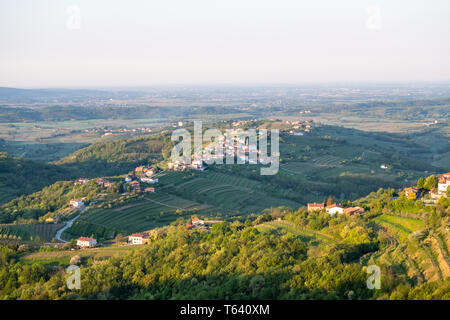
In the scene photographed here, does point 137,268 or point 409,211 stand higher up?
point 409,211

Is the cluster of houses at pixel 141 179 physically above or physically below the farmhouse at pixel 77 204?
above

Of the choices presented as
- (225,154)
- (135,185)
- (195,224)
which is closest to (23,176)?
(135,185)

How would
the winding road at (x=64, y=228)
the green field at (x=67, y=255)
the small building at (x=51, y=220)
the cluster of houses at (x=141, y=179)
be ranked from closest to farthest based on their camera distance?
the green field at (x=67, y=255)
the winding road at (x=64, y=228)
the small building at (x=51, y=220)
the cluster of houses at (x=141, y=179)

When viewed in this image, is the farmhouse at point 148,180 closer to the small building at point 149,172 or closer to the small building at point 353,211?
the small building at point 149,172

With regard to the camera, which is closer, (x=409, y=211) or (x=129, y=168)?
(x=409, y=211)

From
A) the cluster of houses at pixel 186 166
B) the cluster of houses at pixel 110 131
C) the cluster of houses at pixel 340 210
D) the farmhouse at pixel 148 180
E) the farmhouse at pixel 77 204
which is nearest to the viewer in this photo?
the cluster of houses at pixel 340 210

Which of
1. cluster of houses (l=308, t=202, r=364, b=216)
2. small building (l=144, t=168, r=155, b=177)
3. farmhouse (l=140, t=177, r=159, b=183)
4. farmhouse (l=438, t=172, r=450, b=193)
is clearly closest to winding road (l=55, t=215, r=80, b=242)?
farmhouse (l=140, t=177, r=159, b=183)

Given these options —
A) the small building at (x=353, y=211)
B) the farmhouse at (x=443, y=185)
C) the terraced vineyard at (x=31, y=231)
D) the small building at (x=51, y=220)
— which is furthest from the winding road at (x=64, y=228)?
the farmhouse at (x=443, y=185)

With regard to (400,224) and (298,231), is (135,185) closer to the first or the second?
(298,231)

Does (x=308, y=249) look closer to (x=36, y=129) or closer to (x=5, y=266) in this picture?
(x=5, y=266)

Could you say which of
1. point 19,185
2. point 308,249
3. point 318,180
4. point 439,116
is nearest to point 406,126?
point 439,116

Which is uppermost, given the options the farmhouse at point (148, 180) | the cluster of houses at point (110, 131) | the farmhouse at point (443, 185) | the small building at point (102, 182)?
the farmhouse at point (443, 185)
